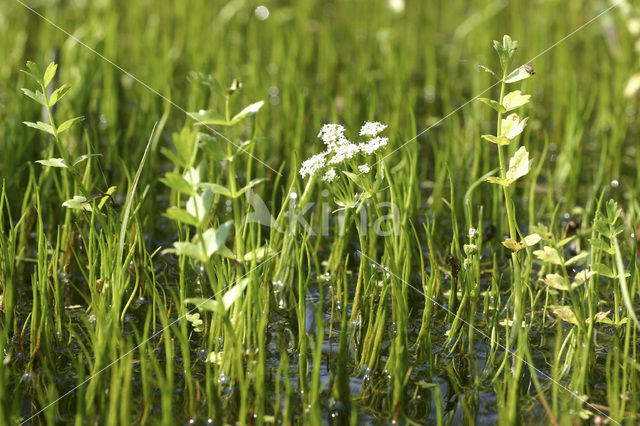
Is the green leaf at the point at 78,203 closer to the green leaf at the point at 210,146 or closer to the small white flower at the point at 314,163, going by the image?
the green leaf at the point at 210,146

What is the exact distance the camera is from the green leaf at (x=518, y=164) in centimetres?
155

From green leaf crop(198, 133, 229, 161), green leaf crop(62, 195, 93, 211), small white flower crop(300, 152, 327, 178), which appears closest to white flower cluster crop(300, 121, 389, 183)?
small white flower crop(300, 152, 327, 178)

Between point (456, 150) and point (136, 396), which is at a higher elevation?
point (456, 150)

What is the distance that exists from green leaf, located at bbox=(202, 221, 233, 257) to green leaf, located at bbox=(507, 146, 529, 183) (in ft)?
2.11

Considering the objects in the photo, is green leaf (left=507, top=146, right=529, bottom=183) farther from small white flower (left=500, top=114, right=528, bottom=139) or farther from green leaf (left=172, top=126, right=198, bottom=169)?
green leaf (left=172, top=126, right=198, bottom=169)

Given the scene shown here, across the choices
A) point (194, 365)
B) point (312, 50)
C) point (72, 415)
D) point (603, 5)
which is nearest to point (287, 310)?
point (194, 365)

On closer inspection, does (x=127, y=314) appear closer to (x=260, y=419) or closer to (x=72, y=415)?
(x=72, y=415)

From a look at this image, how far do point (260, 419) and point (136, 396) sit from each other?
11.6 inches

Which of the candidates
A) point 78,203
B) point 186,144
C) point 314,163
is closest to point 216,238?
point 186,144

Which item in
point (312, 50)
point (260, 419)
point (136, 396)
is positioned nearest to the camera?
point (260, 419)

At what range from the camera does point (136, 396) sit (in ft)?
4.79

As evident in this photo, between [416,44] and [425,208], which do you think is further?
[416,44]

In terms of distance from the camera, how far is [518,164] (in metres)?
1.57

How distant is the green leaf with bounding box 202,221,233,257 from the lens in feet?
4.32
